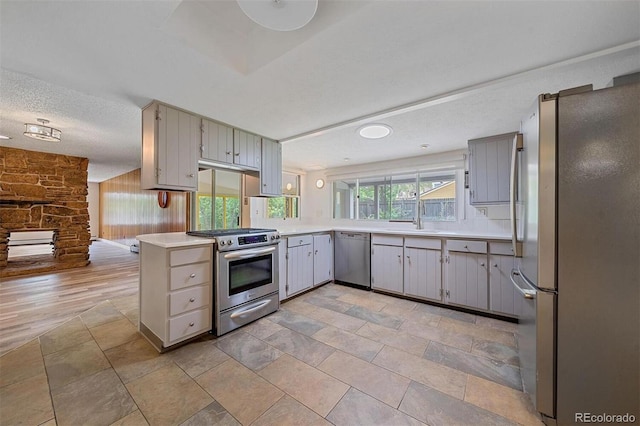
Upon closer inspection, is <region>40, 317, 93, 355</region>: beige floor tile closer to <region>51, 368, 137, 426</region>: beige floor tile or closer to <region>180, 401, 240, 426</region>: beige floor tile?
<region>51, 368, 137, 426</region>: beige floor tile

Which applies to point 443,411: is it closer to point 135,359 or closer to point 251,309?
point 251,309

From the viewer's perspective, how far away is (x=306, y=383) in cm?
167

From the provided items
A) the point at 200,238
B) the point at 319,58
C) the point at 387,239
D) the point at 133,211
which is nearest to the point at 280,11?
the point at 319,58

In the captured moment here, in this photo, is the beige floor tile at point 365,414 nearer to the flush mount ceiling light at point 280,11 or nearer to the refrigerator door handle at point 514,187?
the refrigerator door handle at point 514,187

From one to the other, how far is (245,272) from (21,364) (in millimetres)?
1744

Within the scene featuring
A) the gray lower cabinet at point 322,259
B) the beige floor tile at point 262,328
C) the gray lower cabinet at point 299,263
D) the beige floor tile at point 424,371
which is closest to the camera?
the beige floor tile at point 424,371

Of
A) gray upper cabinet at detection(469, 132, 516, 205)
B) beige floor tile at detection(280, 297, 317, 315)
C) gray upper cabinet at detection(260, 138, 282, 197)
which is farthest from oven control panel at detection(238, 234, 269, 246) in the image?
gray upper cabinet at detection(469, 132, 516, 205)

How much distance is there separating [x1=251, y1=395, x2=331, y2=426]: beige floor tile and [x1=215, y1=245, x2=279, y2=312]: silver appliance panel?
113cm

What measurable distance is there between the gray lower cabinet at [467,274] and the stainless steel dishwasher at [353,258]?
111 centimetres

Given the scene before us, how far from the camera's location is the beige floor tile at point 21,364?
5.65ft

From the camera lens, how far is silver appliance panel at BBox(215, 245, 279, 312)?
232 cm

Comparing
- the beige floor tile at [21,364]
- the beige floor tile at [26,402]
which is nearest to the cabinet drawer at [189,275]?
the beige floor tile at [26,402]

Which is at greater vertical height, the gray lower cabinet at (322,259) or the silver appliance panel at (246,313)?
the gray lower cabinet at (322,259)

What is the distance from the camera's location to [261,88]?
6.61ft
